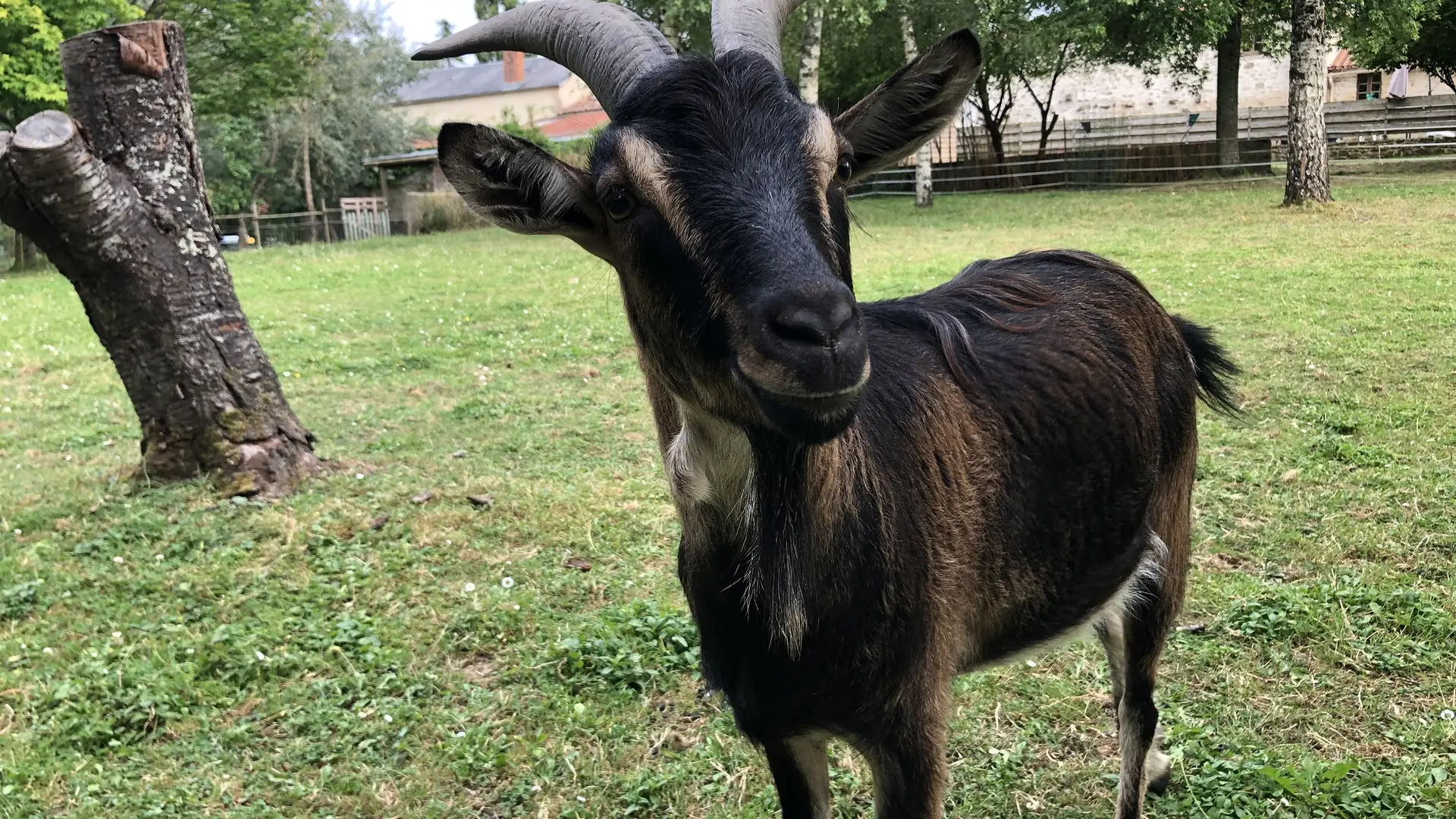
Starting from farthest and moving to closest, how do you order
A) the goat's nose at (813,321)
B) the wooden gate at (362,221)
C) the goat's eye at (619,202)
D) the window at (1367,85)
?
the window at (1367,85), the wooden gate at (362,221), the goat's eye at (619,202), the goat's nose at (813,321)

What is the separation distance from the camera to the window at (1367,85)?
48469 mm

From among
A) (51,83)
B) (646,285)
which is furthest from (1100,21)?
(51,83)

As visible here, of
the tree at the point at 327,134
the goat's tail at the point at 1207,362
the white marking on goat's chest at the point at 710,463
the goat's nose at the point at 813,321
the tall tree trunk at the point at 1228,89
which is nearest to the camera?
the goat's nose at the point at 813,321

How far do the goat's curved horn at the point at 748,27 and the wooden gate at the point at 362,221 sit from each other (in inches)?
1358

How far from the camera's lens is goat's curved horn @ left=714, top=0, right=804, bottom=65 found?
2691 millimetres

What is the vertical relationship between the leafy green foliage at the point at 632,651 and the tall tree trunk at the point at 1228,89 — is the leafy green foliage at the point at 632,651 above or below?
below

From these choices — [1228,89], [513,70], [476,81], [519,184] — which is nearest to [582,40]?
[519,184]

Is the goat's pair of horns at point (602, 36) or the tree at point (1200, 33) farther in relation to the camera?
the tree at point (1200, 33)

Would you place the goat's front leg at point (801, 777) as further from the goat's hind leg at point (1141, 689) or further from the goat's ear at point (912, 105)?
the goat's ear at point (912, 105)

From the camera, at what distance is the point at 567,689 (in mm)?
3951

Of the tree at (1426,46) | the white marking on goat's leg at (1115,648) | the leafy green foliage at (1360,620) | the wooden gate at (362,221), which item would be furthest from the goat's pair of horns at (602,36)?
the wooden gate at (362,221)

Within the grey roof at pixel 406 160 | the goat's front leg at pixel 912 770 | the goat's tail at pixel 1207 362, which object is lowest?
the goat's front leg at pixel 912 770

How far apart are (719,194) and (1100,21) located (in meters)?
23.1

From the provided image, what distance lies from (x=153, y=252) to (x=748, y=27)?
4424mm
